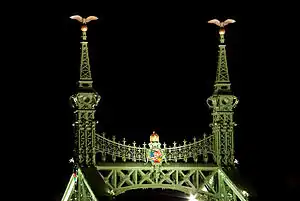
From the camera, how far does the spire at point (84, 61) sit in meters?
28.7

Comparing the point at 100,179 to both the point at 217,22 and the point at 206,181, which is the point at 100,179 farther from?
the point at 217,22

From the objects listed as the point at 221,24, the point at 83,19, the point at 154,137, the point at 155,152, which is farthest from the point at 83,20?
the point at 155,152

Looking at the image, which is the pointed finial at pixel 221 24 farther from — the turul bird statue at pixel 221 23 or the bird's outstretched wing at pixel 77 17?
the bird's outstretched wing at pixel 77 17

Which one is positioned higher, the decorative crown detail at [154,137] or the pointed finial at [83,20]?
the pointed finial at [83,20]

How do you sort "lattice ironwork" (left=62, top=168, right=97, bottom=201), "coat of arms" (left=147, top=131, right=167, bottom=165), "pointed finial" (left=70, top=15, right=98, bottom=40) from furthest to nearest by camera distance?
→ "coat of arms" (left=147, top=131, right=167, bottom=165)
"pointed finial" (left=70, top=15, right=98, bottom=40)
"lattice ironwork" (left=62, top=168, right=97, bottom=201)

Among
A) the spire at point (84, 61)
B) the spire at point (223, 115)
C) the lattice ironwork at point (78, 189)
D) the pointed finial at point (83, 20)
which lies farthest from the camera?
the spire at point (223, 115)

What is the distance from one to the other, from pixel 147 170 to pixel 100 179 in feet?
6.48

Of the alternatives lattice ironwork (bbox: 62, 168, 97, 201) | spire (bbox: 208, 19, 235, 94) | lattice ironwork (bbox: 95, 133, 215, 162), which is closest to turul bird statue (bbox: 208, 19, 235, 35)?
spire (bbox: 208, 19, 235, 94)

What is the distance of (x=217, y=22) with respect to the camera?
98.6 feet

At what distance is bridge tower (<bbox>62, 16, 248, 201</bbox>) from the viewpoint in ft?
93.7

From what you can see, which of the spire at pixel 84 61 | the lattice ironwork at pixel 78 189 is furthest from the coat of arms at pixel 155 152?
the spire at pixel 84 61

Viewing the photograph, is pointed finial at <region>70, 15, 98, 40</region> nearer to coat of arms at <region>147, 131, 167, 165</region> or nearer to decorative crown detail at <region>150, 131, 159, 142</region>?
decorative crown detail at <region>150, 131, 159, 142</region>

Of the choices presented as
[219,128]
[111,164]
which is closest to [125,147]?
[111,164]

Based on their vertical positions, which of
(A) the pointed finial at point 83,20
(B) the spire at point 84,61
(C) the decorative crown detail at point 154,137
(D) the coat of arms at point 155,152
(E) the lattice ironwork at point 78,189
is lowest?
(E) the lattice ironwork at point 78,189
